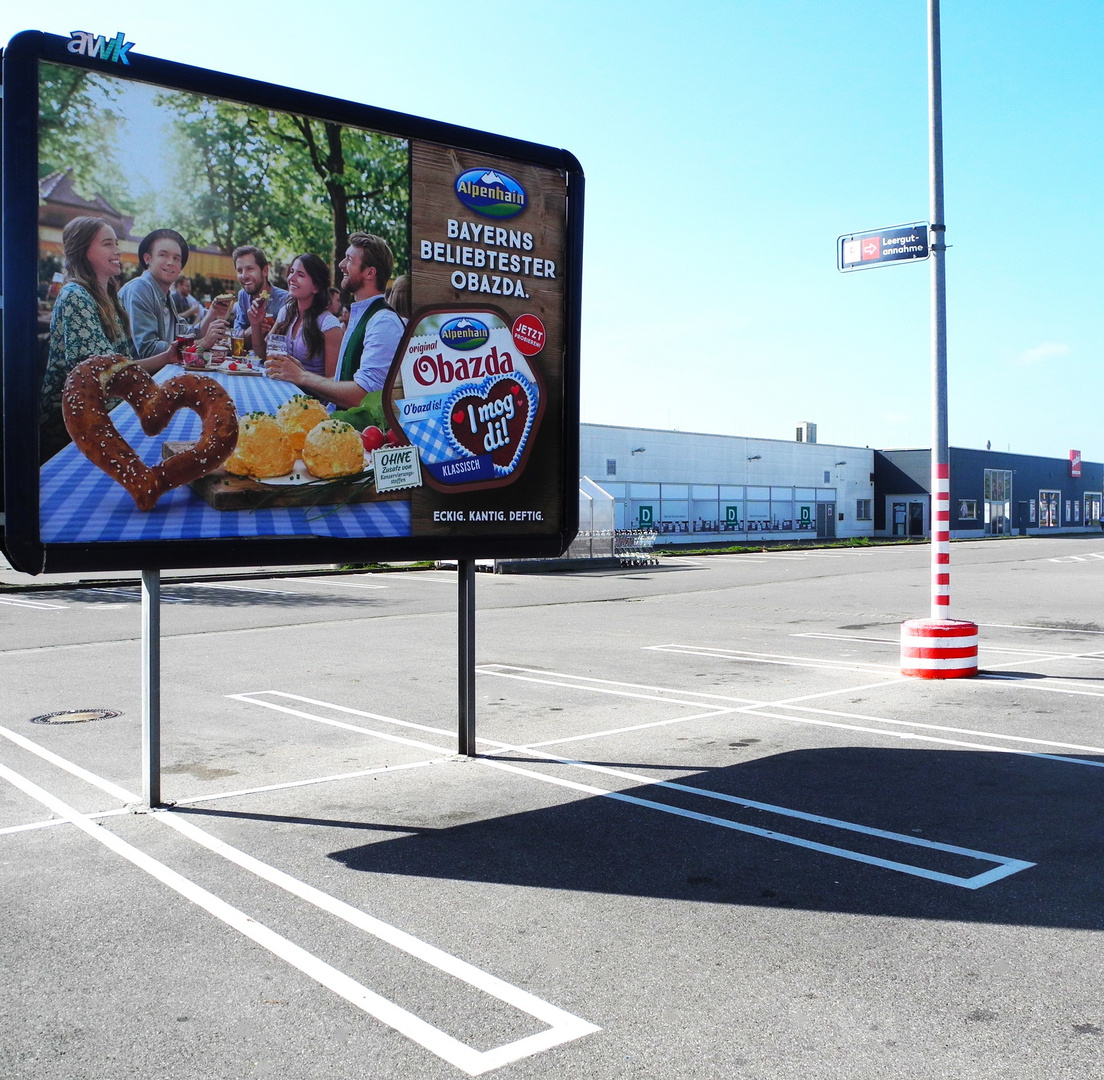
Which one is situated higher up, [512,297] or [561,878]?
[512,297]

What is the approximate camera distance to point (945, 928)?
4.52m

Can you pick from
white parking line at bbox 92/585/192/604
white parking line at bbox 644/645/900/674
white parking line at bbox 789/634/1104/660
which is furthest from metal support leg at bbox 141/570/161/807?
white parking line at bbox 92/585/192/604

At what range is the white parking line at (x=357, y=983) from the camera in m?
3.54

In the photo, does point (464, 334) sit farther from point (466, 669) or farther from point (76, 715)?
point (76, 715)

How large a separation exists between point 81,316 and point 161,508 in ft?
3.58

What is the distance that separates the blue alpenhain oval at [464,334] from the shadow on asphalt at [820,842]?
9.77 feet

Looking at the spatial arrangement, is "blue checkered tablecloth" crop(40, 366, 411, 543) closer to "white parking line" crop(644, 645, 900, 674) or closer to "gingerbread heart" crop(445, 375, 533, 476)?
"gingerbread heart" crop(445, 375, 533, 476)

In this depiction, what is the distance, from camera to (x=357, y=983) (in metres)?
4.04

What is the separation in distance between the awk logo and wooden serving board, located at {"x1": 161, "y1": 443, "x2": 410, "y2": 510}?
2037 millimetres

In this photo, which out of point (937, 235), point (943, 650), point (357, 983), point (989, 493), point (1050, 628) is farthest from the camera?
point (989, 493)

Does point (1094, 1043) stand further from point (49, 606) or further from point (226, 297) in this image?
point (49, 606)

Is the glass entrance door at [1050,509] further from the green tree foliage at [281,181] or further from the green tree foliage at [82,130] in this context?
the green tree foliage at [82,130]

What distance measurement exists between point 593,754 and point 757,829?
2137mm

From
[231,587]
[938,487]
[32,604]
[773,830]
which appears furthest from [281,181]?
[231,587]
